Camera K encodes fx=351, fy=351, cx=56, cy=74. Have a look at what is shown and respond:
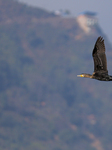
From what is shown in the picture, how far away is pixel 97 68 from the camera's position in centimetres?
3419

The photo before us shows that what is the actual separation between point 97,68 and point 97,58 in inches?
40.1

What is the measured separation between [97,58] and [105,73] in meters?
1.66

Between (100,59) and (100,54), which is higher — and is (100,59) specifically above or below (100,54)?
below

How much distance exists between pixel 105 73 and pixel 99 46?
8.79 ft

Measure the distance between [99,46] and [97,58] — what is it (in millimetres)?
1168

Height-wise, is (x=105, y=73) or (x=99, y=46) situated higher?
(x=99, y=46)

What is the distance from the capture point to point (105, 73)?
112 feet

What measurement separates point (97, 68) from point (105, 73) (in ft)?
3.00

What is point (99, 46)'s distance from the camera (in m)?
33.8
